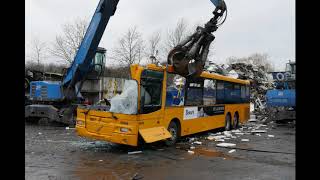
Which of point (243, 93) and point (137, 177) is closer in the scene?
point (137, 177)

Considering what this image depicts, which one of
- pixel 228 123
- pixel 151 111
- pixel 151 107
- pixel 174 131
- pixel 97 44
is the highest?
pixel 97 44

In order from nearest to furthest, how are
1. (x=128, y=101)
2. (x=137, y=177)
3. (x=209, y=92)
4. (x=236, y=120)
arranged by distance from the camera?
(x=137, y=177) < (x=128, y=101) < (x=209, y=92) < (x=236, y=120)

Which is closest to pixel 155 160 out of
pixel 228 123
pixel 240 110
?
pixel 228 123

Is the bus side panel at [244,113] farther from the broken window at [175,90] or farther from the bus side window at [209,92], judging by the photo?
the broken window at [175,90]

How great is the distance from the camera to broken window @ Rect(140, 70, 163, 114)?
10.9m

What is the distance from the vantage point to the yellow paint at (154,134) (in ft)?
34.8

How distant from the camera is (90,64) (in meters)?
17.3

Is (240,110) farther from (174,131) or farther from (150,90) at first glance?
(150,90)

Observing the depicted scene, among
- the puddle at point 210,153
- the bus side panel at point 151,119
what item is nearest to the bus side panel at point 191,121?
the bus side panel at point 151,119

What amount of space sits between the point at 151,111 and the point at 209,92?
4561 mm

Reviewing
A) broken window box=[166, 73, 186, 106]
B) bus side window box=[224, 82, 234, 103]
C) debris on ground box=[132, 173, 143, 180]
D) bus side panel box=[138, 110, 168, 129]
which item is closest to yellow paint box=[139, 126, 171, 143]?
bus side panel box=[138, 110, 168, 129]

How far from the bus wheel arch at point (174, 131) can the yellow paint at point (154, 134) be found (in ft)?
2.16
